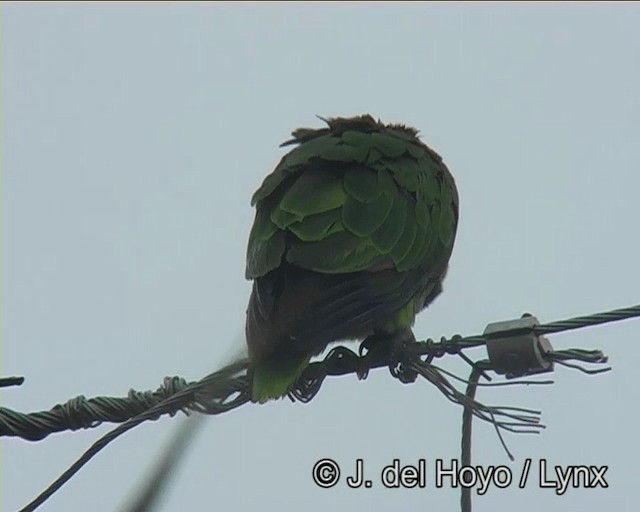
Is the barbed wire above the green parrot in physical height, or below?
below

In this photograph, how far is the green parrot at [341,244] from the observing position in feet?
11.1

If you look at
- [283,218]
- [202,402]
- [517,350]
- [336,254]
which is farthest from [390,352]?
[202,402]

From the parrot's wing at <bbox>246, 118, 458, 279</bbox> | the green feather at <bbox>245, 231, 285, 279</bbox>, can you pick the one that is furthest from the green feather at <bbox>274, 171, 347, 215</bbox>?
the green feather at <bbox>245, 231, 285, 279</bbox>

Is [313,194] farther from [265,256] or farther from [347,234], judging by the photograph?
[265,256]

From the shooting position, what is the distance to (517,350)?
2770 millimetres

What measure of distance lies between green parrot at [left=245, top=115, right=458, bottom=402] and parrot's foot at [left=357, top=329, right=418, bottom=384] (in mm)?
20

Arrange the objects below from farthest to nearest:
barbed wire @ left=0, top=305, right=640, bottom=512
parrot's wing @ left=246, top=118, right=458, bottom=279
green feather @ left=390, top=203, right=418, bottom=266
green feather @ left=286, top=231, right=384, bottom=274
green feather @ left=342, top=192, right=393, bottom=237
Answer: green feather @ left=390, top=203, right=418, bottom=266 → green feather @ left=342, top=192, right=393, bottom=237 → parrot's wing @ left=246, top=118, right=458, bottom=279 → green feather @ left=286, top=231, right=384, bottom=274 → barbed wire @ left=0, top=305, right=640, bottom=512

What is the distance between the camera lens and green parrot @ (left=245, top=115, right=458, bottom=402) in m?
3.40

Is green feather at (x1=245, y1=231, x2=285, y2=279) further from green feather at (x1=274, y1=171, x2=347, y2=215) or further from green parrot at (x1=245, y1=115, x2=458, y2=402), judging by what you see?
green feather at (x1=274, y1=171, x2=347, y2=215)

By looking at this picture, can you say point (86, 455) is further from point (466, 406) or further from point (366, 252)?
point (366, 252)

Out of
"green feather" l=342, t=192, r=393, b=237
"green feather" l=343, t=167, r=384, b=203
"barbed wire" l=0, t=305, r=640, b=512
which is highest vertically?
"green feather" l=343, t=167, r=384, b=203

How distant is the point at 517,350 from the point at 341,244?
107 centimetres

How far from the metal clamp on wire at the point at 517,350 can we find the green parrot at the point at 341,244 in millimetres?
758

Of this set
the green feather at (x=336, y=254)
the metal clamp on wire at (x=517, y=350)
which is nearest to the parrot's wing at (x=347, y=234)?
the green feather at (x=336, y=254)
